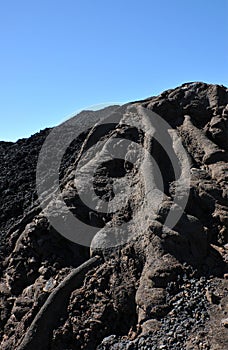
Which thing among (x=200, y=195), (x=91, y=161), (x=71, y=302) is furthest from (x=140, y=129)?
(x=71, y=302)

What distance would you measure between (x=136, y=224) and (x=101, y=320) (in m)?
1.87

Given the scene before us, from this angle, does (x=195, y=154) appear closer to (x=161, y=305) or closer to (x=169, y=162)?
(x=169, y=162)

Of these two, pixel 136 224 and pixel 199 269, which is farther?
pixel 136 224

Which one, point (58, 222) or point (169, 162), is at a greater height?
point (169, 162)

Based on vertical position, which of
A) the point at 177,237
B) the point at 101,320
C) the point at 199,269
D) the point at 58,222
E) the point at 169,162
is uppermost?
the point at 169,162

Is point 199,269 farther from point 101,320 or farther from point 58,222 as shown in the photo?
point 58,222

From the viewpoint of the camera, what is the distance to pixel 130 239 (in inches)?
328

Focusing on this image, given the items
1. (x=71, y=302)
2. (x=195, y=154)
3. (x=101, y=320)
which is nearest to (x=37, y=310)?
(x=71, y=302)

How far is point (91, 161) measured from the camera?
10727 millimetres

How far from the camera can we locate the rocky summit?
7.17 m

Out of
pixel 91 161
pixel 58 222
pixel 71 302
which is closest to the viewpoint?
pixel 71 302

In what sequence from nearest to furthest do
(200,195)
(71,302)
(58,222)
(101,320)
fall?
(101,320)
(71,302)
(200,195)
(58,222)

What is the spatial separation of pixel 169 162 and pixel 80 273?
10.0 feet

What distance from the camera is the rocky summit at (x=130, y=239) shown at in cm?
717
